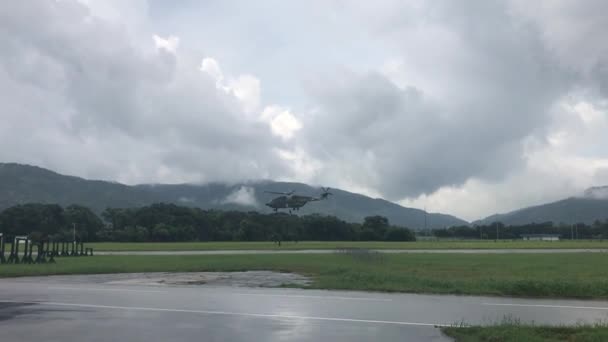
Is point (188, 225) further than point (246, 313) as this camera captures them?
Yes

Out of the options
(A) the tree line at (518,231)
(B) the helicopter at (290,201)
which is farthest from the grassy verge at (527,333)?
(A) the tree line at (518,231)

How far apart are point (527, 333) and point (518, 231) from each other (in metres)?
188

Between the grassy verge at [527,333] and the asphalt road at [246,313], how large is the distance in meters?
0.50

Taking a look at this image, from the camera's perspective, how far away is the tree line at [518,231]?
161625 millimetres

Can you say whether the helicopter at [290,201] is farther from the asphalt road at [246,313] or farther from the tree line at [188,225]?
the asphalt road at [246,313]

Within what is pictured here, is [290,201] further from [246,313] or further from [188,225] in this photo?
[246,313]

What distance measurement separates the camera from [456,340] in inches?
395

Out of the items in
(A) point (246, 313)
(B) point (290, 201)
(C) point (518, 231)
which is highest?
(B) point (290, 201)

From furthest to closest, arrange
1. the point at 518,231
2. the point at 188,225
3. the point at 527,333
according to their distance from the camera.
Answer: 1. the point at 518,231
2. the point at 188,225
3. the point at 527,333

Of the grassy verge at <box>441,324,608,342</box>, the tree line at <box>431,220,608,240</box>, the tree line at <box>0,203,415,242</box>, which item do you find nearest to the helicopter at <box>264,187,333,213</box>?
the tree line at <box>0,203,415,242</box>

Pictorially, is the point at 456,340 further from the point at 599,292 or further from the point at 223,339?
the point at 599,292

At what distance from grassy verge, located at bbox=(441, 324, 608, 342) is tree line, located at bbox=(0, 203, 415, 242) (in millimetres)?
92813

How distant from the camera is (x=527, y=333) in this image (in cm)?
1016

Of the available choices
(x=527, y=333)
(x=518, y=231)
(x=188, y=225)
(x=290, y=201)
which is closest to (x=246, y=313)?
(x=527, y=333)
